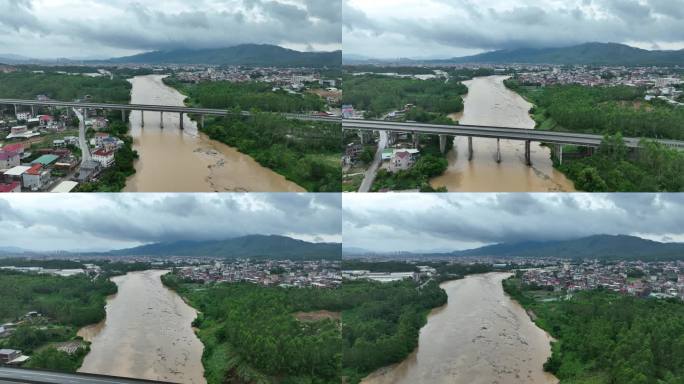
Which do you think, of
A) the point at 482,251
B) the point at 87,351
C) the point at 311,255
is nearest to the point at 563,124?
the point at 482,251

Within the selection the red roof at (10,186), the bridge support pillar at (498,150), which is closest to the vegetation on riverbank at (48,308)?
the red roof at (10,186)

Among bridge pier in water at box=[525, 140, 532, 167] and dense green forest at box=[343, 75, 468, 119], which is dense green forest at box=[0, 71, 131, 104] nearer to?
dense green forest at box=[343, 75, 468, 119]

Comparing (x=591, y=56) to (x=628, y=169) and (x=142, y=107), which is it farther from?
(x=142, y=107)

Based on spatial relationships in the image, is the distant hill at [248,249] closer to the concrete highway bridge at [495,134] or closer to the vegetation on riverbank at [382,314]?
the vegetation on riverbank at [382,314]

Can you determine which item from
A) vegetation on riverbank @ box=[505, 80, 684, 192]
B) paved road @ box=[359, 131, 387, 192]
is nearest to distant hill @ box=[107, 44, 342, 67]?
paved road @ box=[359, 131, 387, 192]

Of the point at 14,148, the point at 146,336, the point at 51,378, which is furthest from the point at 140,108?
the point at 51,378
